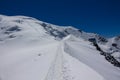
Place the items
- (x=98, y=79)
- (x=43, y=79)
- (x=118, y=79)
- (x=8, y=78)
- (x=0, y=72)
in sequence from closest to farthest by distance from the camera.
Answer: (x=98, y=79)
(x=43, y=79)
(x=118, y=79)
(x=8, y=78)
(x=0, y=72)

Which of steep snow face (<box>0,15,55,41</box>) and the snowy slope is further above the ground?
the snowy slope

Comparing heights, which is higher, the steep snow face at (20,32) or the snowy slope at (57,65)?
the snowy slope at (57,65)

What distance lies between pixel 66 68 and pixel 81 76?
2756mm

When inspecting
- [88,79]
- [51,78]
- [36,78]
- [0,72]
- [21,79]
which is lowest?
[0,72]

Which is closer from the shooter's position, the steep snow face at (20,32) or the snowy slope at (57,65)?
the snowy slope at (57,65)

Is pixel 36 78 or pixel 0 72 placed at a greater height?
pixel 36 78

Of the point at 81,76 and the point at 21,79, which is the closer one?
the point at 81,76

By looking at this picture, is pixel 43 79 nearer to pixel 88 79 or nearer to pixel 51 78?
pixel 51 78

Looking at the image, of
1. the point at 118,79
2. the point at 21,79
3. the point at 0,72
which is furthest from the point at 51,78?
the point at 0,72

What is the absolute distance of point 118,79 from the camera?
1766cm

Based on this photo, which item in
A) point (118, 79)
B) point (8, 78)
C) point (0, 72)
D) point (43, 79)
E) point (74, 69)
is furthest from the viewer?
point (0, 72)

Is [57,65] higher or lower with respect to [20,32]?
higher

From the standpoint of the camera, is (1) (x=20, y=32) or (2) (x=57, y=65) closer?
(2) (x=57, y=65)

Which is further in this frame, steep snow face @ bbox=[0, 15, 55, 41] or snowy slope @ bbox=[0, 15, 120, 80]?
steep snow face @ bbox=[0, 15, 55, 41]
